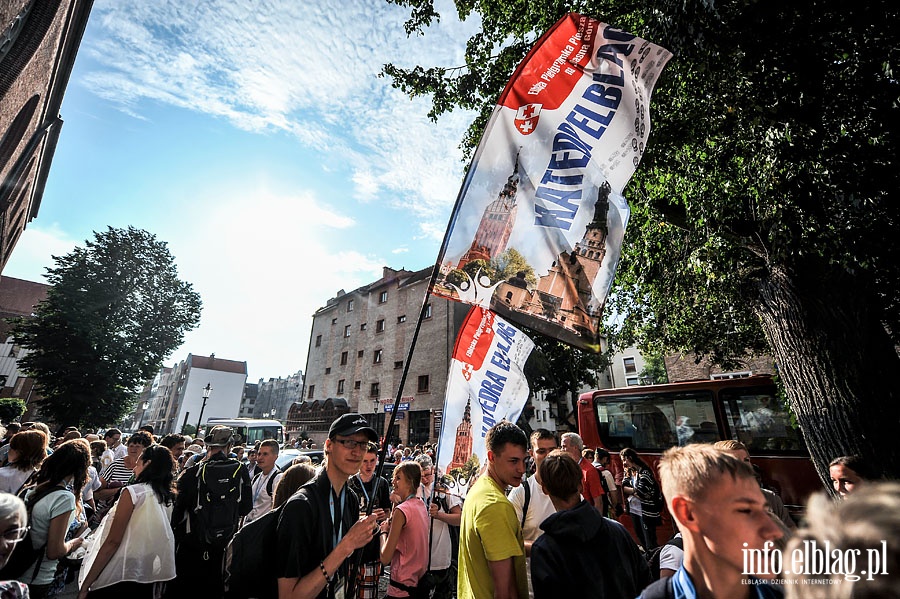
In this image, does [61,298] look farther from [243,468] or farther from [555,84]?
[555,84]

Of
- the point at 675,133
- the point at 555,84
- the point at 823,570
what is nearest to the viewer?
the point at 823,570

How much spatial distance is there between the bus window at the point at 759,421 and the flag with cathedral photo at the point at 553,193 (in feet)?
27.7

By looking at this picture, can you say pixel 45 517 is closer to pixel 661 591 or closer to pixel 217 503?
pixel 217 503

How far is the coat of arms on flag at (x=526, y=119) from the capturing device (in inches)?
120

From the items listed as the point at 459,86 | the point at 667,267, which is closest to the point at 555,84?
the point at 459,86

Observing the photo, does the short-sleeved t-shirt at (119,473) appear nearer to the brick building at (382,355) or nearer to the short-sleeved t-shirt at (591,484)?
the short-sleeved t-shirt at (591,484)

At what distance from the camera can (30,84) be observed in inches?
443

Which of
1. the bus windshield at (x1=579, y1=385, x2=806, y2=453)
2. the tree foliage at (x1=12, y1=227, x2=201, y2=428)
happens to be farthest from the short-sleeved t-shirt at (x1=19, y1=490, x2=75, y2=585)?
the tree foliage at (x1=12, y1=227, x2=201, y2=428)

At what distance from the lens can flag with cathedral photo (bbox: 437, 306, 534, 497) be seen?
439 centimetres

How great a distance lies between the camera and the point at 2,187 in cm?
1274

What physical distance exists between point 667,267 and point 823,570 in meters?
7.77

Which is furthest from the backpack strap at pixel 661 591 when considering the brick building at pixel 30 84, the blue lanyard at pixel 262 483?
the brick building at pixel 30 84

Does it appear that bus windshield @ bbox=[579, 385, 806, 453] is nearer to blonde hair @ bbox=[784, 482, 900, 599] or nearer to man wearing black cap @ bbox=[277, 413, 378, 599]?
man wearing black cap @ bbox=[277, 413, 378, 599]

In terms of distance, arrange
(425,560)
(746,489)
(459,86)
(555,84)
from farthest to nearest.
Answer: (459,86) < (425,560) < (555,84) < (746,489)
